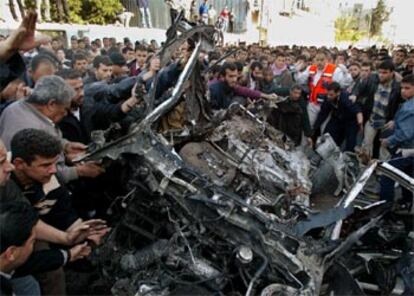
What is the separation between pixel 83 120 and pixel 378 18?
51656 mm

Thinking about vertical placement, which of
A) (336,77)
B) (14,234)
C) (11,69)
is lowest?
(336,77)

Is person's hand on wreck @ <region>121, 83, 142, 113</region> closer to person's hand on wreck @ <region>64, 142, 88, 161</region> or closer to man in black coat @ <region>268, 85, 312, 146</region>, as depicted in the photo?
person's hand on wreck @ <region>64, 142, 88, 161</region>

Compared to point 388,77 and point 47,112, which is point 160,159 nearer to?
point 47,112

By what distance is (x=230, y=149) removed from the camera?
4789 millimetres

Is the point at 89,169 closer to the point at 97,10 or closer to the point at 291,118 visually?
the point at 291,118

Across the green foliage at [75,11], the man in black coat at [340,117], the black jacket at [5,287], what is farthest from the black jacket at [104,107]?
the green foliage at [75,11]

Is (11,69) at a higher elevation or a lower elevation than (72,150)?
higher

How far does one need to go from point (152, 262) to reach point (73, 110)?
2.01 m

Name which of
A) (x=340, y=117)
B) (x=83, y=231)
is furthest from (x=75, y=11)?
(x=83, y=231)

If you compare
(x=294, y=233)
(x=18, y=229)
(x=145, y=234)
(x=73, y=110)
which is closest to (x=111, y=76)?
(x=73, y=110)

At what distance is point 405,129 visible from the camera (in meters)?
5.54

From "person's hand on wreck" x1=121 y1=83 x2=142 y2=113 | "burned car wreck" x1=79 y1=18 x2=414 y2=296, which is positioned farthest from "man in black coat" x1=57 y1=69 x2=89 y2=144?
"burned car wreck" x1=79 y1=18 x2=414 y2=296

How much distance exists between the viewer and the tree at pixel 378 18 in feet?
160

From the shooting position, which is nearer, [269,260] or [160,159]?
[269,260]
